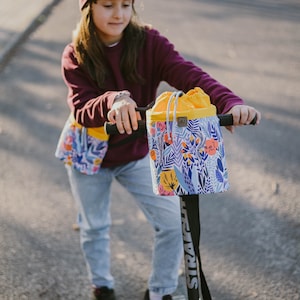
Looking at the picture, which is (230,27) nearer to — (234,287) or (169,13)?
(169,13)

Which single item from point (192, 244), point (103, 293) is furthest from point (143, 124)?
point (103, 293)

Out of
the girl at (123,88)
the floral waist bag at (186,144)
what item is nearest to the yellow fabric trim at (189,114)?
the floral waist bag at (186,144)

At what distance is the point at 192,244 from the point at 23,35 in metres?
7.45

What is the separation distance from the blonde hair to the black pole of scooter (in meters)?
0.76

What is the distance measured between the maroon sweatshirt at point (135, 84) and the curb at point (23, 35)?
5170 millimetres

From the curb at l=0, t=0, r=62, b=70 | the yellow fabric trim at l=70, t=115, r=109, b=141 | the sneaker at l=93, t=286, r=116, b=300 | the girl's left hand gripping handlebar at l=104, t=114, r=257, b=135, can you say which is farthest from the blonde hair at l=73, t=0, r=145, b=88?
the curb at l=0, t=0, r=62, b=70

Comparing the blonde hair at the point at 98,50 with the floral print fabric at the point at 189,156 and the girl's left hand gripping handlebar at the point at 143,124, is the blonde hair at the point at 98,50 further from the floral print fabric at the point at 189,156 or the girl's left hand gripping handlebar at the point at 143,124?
the floral print fabric at the point at 189,156

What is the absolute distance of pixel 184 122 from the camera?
1.81 metres

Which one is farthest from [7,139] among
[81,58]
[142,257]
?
[81,58]

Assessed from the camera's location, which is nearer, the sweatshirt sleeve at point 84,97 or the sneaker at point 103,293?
the sweatshirt sleeve at point 84,97

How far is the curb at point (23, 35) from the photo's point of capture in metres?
7.70

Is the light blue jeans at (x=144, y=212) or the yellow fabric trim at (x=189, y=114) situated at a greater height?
the yellow fabric trim at (x=189, y=114)

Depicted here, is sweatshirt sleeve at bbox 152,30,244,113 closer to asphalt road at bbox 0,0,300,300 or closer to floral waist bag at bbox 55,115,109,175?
floral waist bag at bbox 55,115,109,175

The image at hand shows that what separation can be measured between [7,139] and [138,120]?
3.48 meters
